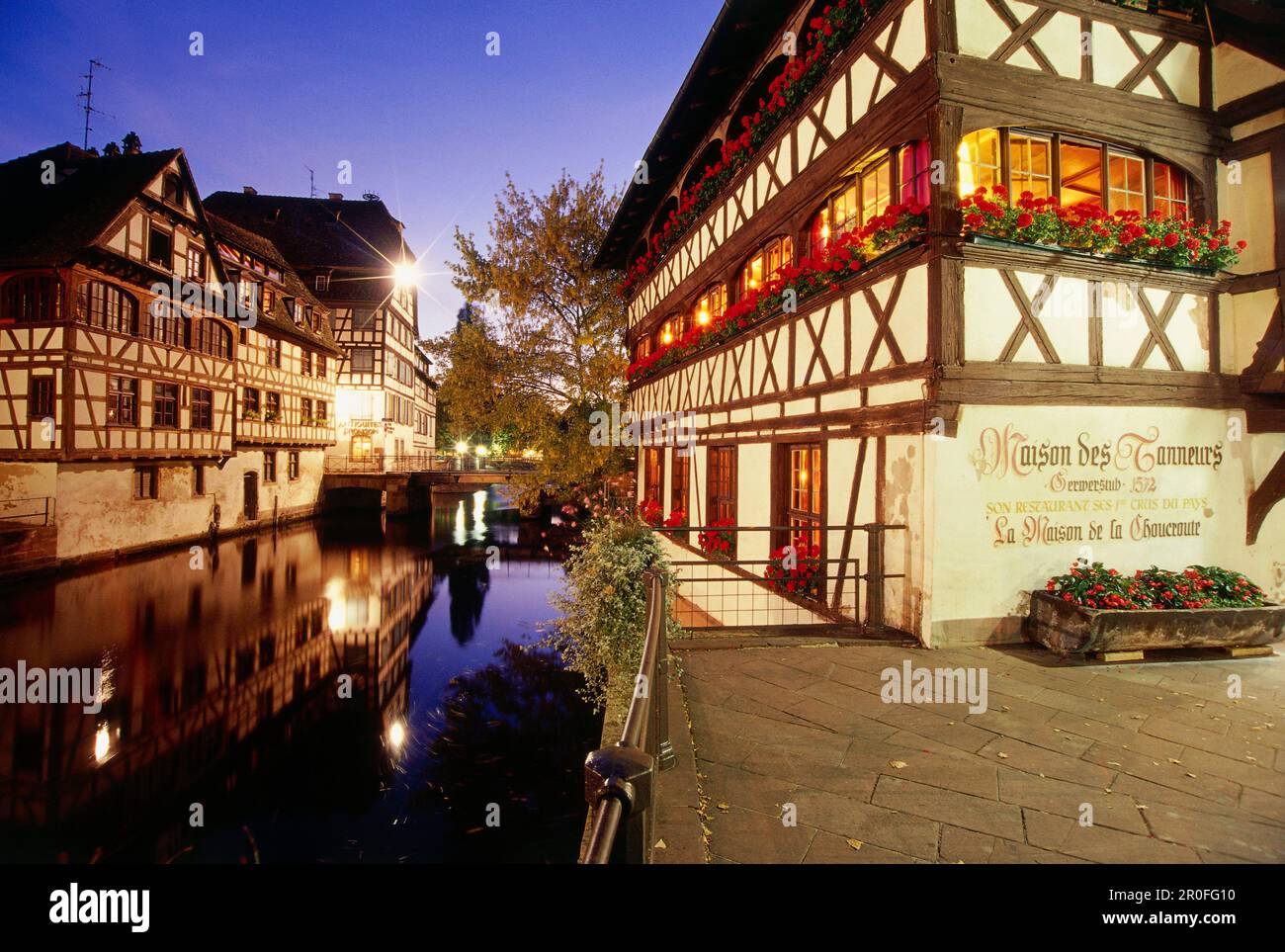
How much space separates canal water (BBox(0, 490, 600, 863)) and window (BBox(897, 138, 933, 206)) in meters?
7.59

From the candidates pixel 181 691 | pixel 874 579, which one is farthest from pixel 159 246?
pixel 874 579

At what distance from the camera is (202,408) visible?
21.4 m

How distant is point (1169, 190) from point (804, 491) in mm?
5680

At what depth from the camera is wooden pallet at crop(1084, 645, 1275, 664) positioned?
5.89 m

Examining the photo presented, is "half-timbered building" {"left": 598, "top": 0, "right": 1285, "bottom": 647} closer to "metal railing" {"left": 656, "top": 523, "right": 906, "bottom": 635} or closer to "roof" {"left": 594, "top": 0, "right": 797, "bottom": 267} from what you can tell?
"metal railing" {"left": 656, "top": 523, "right": 906, "bottom": 635}

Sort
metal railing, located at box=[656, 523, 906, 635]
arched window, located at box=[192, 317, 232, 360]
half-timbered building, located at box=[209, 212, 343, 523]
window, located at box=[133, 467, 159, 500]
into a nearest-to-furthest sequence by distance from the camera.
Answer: metal railing, located at box=[656, 523, 906, 635] → window, located at box=[133, 467, 159, 500] → arched window, located at box=[192, 317, 232, 360] → half-timbered building, located at box=[209, 212, 343, 523]

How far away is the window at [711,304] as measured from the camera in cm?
1238

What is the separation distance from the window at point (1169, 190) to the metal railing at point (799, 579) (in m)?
5.28

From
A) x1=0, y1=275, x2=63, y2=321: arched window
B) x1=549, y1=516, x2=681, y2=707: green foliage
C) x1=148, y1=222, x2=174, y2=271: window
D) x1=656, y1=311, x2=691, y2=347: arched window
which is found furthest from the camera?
x1=148, y1=222, x2=174, y2=271: window

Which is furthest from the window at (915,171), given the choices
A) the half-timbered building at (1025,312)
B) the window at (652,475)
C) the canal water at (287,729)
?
the window at (652,475)

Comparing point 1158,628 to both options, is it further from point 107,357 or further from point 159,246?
point 159,246

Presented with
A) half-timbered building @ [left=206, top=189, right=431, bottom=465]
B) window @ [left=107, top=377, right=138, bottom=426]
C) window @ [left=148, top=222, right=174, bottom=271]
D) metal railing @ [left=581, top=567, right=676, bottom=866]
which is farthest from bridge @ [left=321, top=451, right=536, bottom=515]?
metal railing @ [left=581, top=567, right=676, bottom=866]

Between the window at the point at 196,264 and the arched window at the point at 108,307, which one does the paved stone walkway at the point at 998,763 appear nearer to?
the arched window at the point at 108,307
